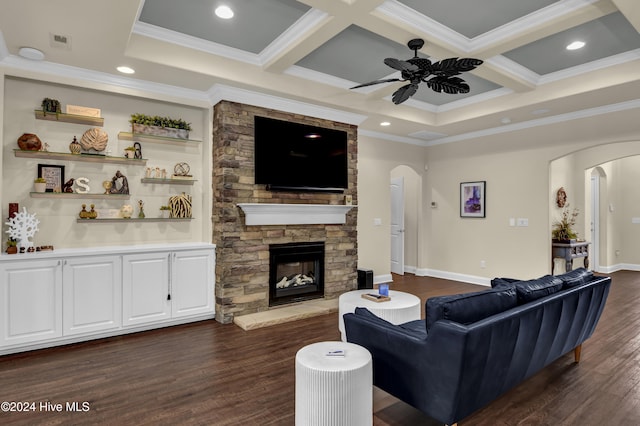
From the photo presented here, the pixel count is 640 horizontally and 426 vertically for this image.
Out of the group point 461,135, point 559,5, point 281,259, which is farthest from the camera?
point 461,135

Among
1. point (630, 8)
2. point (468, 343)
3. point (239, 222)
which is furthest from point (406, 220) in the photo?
point (468, 343)

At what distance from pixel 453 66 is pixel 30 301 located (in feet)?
14.1

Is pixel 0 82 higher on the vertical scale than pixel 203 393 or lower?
higher

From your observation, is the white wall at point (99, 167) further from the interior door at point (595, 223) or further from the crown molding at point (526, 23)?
the interior door at point (595, 223)

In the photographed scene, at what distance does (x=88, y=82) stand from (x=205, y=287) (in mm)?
2573

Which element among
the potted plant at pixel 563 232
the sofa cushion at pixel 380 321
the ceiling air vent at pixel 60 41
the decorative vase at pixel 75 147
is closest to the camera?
the sofa cushion at pixel 380 321

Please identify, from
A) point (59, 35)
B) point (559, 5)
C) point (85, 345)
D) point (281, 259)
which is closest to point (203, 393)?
point (85, 345)

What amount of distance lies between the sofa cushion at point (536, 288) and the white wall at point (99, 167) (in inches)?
136

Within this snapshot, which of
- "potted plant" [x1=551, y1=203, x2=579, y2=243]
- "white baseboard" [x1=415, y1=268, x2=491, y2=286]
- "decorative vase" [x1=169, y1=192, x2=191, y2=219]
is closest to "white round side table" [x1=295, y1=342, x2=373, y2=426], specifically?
"decorative vase" [x1=169, y1=192, x2=191, y2=219]

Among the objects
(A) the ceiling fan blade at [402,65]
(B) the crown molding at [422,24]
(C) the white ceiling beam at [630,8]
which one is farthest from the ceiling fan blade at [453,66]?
(C) the white ceiling beam at [630,8]

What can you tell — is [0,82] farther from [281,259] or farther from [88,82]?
[281,259]

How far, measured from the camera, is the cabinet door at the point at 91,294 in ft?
11.5

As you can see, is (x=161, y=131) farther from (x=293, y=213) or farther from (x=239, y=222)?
(x=293, y=213)

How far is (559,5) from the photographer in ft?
10.0
